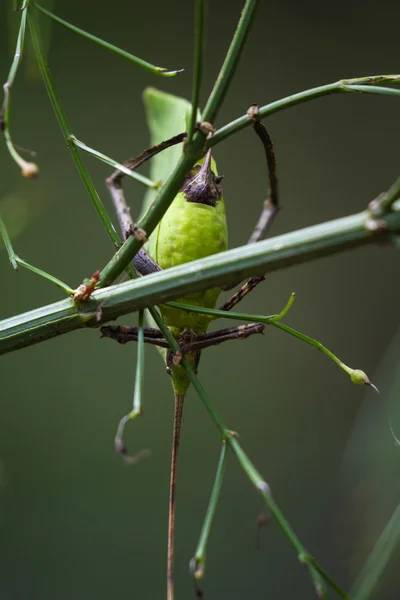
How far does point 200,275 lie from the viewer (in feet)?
1.84

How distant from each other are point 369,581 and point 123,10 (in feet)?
7.36

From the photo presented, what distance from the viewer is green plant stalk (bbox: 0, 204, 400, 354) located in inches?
19.3

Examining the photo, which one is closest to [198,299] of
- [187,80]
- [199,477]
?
[199,477]

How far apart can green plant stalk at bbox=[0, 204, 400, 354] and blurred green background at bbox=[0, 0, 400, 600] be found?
125 cm

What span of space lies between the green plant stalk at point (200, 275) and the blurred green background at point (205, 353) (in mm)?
1245

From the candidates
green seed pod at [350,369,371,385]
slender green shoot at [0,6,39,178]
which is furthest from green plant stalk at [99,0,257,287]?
green seed pod at [350,369,371,385]

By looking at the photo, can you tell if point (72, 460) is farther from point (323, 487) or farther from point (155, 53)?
point (155, 53)

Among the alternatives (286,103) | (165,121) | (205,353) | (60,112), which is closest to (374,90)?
(286,103)

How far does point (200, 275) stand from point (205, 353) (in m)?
1.64

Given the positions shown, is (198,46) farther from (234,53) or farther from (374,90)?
(374,90)

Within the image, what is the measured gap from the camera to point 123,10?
225 centimetres

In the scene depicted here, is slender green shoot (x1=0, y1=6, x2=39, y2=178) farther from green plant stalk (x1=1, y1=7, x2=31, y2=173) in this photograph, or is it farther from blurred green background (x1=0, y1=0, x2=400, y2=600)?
blurred green background (x1=0, y1=0, x2=400, y2=600)

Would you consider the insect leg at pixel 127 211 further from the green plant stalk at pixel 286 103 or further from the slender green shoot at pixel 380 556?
the slender green shoot at pixel 380 556

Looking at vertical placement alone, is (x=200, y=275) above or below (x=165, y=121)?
below
